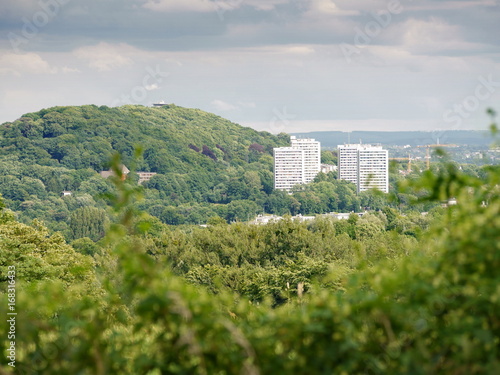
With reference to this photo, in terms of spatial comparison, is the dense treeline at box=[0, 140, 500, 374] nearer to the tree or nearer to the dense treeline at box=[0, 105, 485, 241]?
the tree

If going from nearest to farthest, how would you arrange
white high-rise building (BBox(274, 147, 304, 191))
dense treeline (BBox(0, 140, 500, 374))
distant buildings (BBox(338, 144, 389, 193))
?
dense treeline (BBox(0, 140, 500, 374)) < white high-rise building (BBox(274, 147, 304, 191)) < distant buildings (BBox(338, 144, 389, 193))

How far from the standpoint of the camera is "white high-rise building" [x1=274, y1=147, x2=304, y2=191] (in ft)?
497

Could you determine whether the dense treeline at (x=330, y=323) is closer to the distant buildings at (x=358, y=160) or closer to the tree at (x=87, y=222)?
the tree at (x=87, y=222)

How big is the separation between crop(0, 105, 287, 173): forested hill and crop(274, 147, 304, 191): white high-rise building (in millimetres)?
6321

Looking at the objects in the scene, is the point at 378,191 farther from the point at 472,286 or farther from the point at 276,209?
the point at 276,209

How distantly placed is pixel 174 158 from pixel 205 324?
135189 millimetres

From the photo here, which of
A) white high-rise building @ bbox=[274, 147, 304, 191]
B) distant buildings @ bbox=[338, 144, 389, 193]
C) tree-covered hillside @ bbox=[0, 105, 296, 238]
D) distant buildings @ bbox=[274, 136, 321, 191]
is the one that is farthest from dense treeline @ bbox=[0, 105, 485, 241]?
distant buildings @ bbox=[338, 144, 389, 193]

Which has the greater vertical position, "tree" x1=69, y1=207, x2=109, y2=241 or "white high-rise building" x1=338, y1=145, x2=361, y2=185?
"white high-rise building" x1=338, y1=145, x2=361, y2=185

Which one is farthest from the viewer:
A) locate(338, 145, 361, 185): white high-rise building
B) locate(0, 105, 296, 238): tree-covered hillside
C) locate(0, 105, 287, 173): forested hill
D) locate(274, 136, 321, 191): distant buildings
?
locate(338, 145, 361, 185): white high-rise building

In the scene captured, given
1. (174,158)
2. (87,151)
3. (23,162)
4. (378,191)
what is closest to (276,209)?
(174,158)

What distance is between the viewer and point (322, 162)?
17550cm

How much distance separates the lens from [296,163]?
525 ft

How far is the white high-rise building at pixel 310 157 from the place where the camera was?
16512cm

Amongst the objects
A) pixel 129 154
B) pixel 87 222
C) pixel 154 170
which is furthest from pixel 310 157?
pixel 87 222
